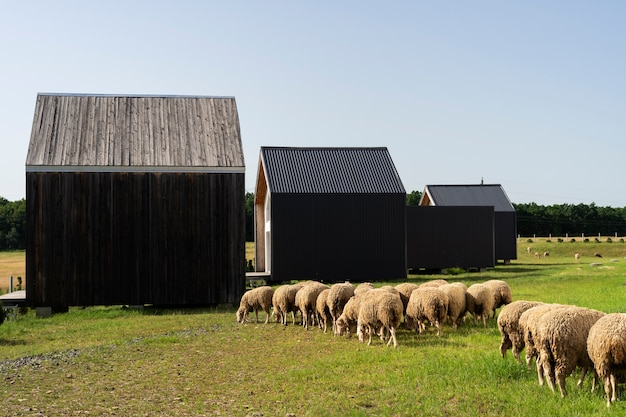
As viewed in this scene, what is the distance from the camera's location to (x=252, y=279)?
3125 centimetres

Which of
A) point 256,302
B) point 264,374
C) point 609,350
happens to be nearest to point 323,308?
point 256,302

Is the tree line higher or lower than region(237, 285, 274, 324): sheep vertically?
higher

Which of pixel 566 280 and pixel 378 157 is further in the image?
pixel 378 157

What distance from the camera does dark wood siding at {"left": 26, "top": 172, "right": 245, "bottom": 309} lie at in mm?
22984

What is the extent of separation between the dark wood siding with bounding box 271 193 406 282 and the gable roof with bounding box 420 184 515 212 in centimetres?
1623

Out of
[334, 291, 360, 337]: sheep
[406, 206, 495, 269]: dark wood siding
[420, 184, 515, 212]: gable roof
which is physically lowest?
[334, 291, 360, 337]: sheep

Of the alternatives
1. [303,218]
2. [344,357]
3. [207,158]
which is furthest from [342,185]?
[344,357]

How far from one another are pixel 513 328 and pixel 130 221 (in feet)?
49.3

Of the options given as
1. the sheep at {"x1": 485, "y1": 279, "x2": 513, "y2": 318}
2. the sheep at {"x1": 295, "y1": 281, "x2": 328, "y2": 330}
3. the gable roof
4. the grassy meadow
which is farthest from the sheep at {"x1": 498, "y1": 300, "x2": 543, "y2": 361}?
the gable roof

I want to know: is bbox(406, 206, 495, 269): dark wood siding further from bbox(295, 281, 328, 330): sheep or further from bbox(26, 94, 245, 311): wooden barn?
bbox(295, 281, 328, 330): sheep

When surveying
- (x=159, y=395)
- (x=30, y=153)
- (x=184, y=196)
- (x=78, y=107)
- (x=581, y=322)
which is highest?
(x=78, y=107)

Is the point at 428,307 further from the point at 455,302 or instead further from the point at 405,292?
the point at 405,292

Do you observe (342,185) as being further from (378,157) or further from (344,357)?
(344,357)

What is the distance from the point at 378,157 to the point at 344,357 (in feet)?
79.0
